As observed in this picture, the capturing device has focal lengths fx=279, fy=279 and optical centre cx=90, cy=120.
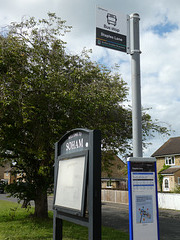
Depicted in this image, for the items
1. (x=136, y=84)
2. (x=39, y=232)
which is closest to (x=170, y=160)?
(x=39, y=232)

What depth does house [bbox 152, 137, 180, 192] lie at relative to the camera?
38125 mm

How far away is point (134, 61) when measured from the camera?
471 centimetres

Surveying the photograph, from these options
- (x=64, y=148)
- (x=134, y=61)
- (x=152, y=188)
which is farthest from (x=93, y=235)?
(x=134, y=61)

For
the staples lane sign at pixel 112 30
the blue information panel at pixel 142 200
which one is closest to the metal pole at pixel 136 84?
the staples lane sign at pixel 112 30

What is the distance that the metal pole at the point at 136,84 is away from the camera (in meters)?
4.30

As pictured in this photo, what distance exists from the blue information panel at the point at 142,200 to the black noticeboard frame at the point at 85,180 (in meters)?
0.48

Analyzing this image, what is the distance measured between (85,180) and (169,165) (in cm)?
3920

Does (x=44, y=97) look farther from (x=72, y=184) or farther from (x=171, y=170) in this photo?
(x=171, y=170)

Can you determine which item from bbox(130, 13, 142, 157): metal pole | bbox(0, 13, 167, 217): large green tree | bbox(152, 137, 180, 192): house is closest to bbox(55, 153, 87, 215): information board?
bbox(130, 13, 142, 157): metal pole

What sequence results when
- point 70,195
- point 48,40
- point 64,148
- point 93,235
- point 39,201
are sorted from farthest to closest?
1. point 39,201
2. point 48,40
3. point 64,148
4. point 70,195
5. point 93,235

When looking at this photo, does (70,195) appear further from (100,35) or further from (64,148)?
(100,35)

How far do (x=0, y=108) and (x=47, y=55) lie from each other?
10.4ft

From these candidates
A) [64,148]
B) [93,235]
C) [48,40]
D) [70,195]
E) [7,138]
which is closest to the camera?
[93,235]

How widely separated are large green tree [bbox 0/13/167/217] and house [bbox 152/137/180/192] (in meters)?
27.2
